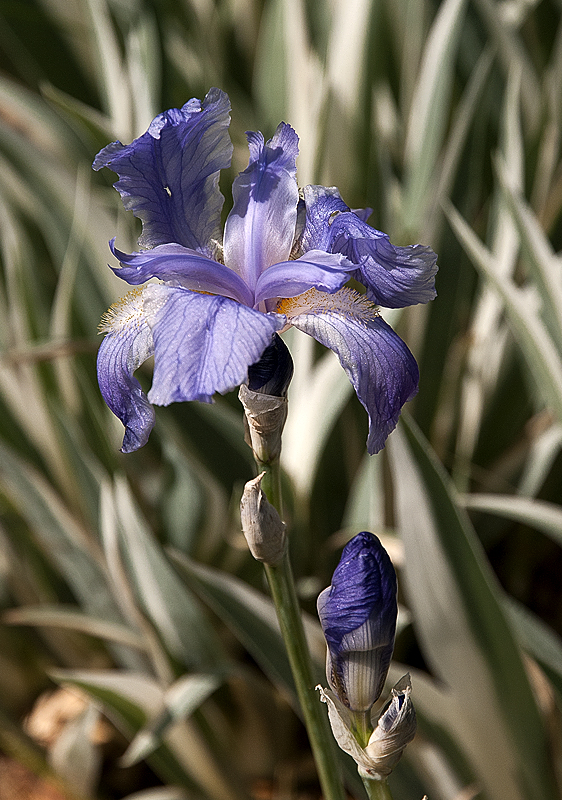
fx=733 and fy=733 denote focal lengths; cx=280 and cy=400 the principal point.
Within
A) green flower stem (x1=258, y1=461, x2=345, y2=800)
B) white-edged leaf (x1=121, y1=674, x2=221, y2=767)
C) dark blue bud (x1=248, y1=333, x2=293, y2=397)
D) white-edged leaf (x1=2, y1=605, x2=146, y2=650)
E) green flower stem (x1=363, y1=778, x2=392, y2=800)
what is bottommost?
white-edged leaf (x1=121, y1=674, x2=221, y2=767)

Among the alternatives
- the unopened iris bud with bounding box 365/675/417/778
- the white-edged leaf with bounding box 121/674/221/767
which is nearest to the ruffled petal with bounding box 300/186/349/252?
the unopened iris bud with bounding box 365/675/417/778

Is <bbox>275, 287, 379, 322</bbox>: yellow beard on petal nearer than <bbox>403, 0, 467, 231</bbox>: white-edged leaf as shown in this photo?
Yes

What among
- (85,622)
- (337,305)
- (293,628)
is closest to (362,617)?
(293,628)

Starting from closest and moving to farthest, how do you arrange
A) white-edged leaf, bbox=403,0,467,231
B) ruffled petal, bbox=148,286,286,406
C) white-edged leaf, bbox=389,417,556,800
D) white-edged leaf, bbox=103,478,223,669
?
1. ruffled petal, bbox=148,286,286,406
2. white-edged leaf, bbox=389,417,556,800
3. white-edged leaf, bbox=103,478,223,669
4. white-edged leaf, bbox=403,0,467,231

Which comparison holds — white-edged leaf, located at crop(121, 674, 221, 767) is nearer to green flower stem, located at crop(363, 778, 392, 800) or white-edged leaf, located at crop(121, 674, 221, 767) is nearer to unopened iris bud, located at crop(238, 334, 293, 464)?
green flower stem, located at crop(363, 778, 392, 800)

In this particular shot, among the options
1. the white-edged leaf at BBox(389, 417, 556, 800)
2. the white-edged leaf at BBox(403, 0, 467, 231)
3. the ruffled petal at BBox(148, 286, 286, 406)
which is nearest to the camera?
the ruffled petal at BBox(148, 286, 286, 406)

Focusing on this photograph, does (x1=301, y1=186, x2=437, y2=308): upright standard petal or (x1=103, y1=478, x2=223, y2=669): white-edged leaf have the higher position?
(x1=301, y1=186, x2=437, y2=308): upright standard petal

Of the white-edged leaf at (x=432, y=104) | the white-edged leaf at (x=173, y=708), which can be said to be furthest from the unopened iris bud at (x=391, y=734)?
the white-edged leaf at (x=432, y=104)

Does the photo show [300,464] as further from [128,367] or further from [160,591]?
[128,367]
